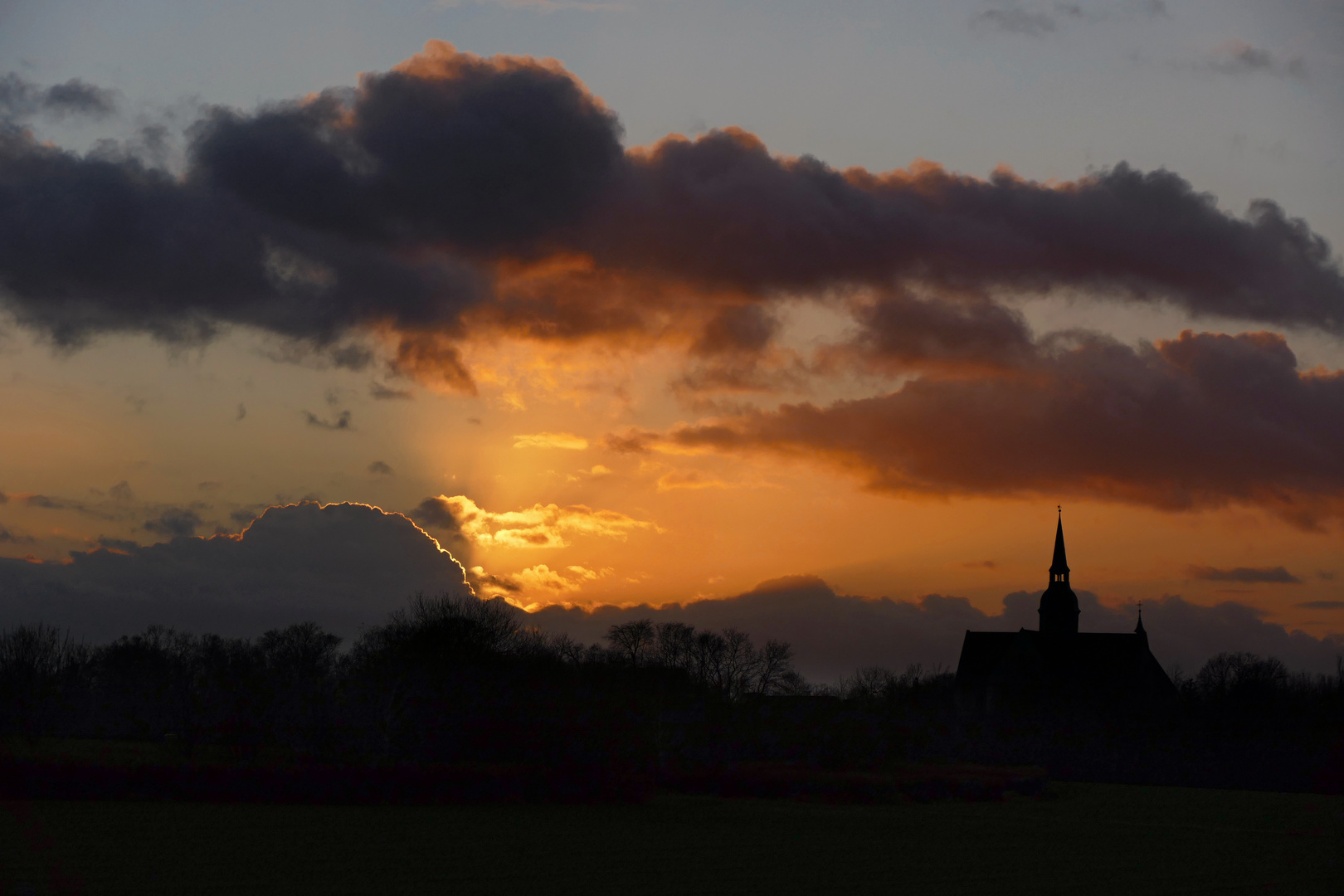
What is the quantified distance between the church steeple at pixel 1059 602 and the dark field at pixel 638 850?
8358 cm

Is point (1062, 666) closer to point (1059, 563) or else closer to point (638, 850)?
point (1059, 563)

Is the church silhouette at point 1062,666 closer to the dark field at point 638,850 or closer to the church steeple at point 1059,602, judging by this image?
the church steeple at point 1059,602

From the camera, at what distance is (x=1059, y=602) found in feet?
493

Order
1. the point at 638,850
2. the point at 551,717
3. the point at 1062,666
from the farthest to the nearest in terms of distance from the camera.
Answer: the point at 1062,666
the point at 551,717
the point at 638,850

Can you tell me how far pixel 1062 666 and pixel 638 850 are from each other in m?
110

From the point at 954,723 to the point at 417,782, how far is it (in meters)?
76.4

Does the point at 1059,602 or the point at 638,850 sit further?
the point at 1059,602

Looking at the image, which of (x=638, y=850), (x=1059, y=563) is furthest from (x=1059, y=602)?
(x=638, y=850)

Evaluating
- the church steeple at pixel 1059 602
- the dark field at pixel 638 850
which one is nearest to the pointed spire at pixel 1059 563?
the church steeple at pixel 1059 602

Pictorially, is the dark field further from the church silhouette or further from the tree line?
the church silhouette

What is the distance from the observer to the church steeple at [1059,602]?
5861 inches

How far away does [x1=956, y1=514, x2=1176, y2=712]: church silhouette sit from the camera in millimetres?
137000

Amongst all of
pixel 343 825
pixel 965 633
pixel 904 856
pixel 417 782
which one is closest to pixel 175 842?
pixel 343 825

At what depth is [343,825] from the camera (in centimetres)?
4950
